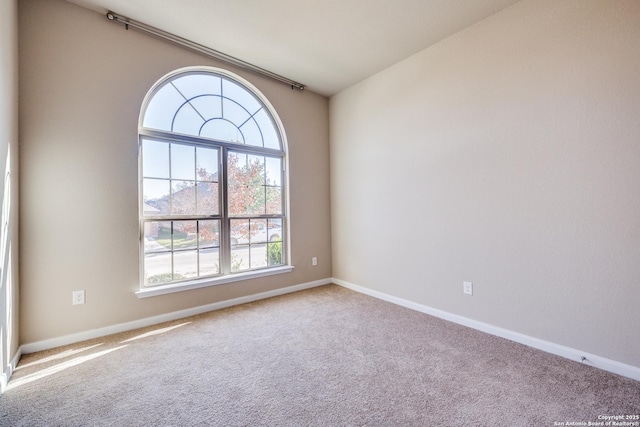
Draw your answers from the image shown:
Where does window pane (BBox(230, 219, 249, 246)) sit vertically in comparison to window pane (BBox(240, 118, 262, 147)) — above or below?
below

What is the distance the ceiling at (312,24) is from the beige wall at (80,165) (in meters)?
0.30

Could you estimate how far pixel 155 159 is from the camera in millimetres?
2693

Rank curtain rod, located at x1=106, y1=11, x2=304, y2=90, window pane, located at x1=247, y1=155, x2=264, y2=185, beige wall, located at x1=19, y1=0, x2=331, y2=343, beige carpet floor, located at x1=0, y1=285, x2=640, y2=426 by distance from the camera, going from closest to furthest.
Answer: beige carpet floor, located at x1=0, y1=285, x2=640, y2=426 < beige wall, located at x1=19, y1=0, x2=331, y2=343 < curtain rod, located at x1=106, y1=11, x2=304, y2=90 < window pane, located at x1=247, y1=155, x2=264, y2=185

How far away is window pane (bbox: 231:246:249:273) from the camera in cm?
Answer: 320

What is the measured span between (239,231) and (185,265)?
2.26 ft

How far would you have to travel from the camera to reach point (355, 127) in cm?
361

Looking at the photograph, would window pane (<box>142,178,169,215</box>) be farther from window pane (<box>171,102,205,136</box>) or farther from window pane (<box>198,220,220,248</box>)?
window pane (<box>171,102,205,136</box>)

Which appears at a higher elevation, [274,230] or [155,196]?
[155,196]

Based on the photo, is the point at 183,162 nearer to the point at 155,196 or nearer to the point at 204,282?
the point at 155,196

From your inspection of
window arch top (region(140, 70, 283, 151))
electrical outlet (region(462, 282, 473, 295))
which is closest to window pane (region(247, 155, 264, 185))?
window arch top (region(140, 70, 283, 151))

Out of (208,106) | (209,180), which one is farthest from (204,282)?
(208,106)

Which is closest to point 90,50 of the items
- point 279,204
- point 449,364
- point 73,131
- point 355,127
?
point 73,131

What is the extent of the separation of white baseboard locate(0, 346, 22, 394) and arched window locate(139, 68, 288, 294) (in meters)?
0.90

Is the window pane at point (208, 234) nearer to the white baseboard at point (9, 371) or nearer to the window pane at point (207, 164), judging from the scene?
the window pane at point (207, 164)
